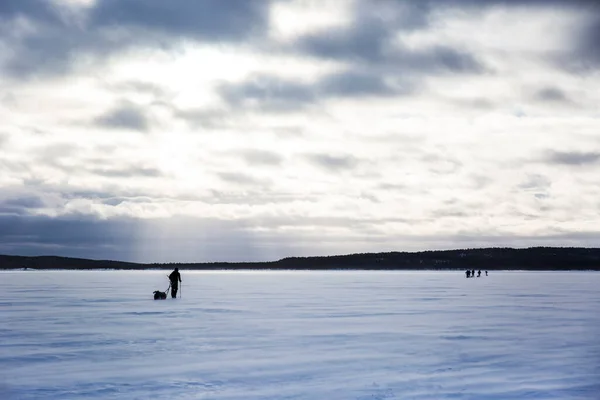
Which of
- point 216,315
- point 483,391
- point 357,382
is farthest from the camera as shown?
point 216,315

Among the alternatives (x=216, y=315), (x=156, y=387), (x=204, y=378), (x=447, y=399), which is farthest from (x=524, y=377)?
(x=216, y=315)

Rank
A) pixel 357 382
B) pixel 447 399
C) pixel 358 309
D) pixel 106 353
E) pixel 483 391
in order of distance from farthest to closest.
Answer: pixel 358 309 → pixel 106 353 → pixel 357 382 → pixel 483 391 → pixel 447 399

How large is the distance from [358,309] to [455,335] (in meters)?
10.6

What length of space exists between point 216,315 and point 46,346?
9.98m

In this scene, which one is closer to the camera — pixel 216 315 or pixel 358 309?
pixel 216 315

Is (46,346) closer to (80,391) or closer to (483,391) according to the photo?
(80,391)

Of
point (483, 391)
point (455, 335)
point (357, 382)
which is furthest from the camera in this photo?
point (455, 335)

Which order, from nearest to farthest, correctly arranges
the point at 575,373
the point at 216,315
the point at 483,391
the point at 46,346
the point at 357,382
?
the point at 483,391, the point at 357,382, the point at 575,373, the point at 46,346, the point at 216,315

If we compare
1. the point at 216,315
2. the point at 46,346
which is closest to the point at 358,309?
the point at 216,315

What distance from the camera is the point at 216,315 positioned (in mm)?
27625

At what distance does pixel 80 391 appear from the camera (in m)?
12.3

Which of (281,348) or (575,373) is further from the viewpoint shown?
(281,348)

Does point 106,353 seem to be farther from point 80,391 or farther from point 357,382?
point 357,382

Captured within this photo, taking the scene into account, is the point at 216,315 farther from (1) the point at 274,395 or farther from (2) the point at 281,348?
(1) the point at 274,395
